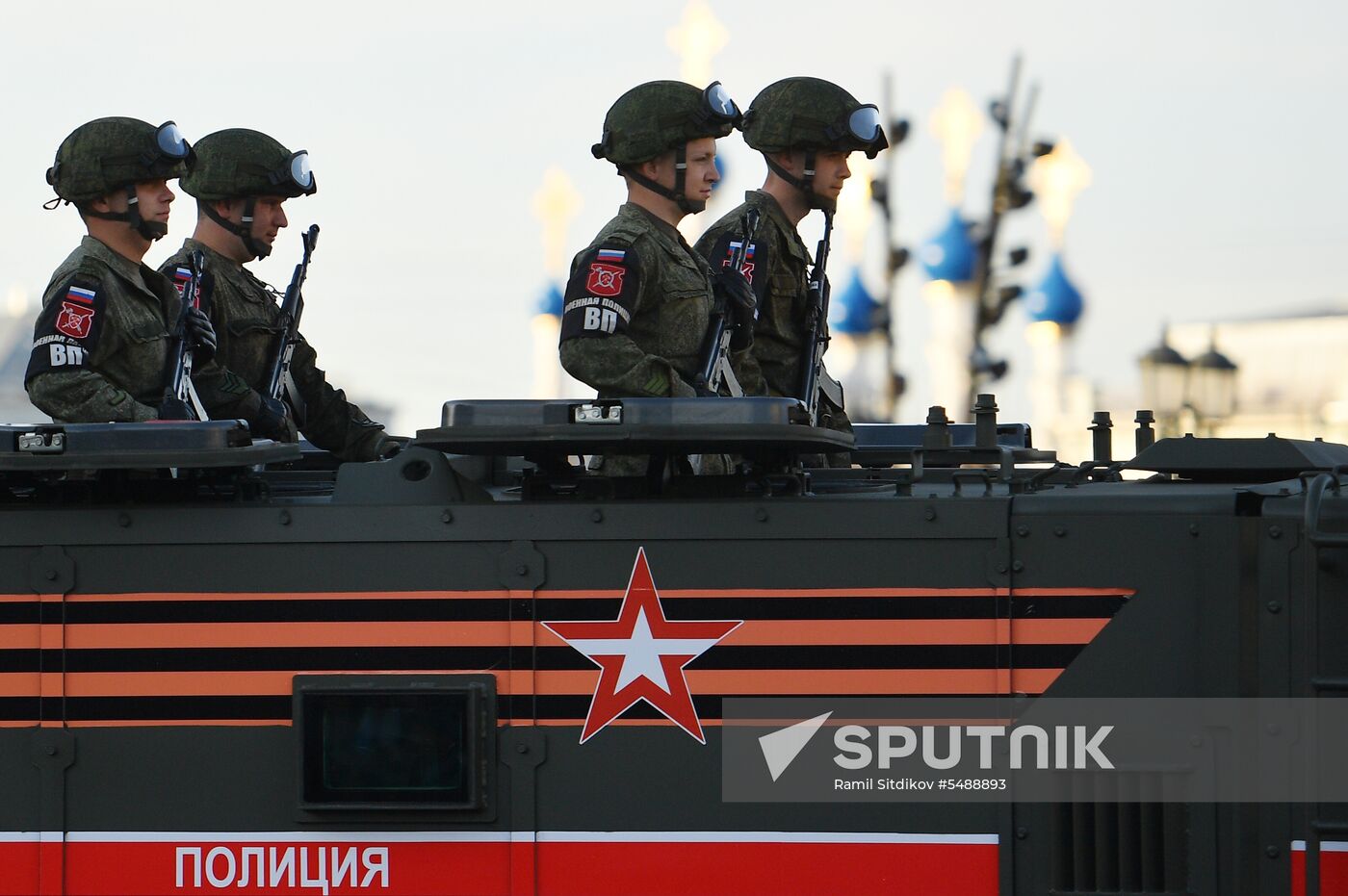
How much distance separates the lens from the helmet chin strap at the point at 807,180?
723 cm

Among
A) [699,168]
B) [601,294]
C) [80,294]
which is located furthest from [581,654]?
[80,294]

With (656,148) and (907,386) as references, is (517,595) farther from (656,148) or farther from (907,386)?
(907,386)

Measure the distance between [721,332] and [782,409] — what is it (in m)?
1.37

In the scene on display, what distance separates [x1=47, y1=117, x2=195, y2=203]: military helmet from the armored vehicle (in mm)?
1399

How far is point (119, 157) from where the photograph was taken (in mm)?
6273

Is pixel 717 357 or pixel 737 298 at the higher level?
pixel 737 298

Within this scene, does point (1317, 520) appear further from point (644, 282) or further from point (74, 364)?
point (74, 364)

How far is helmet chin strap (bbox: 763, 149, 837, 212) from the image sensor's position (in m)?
7.23

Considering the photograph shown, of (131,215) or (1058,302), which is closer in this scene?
(131,215)

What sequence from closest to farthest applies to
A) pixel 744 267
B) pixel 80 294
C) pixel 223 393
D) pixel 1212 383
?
pixel 80 294
pixel 223 393
pixel 744 267
pixel 1212 383

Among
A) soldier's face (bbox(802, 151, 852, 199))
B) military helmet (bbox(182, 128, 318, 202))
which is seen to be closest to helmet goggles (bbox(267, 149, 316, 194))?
military helmet (bbox(182, 128, 318, 202))

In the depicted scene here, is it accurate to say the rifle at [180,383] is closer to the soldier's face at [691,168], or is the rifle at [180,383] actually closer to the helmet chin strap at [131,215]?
the helmet chin strap at [131,215]

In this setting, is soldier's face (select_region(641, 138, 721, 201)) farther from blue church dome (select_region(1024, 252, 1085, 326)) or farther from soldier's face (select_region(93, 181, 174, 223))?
blue church dome (select_region(1024, 252, 1085, 326))

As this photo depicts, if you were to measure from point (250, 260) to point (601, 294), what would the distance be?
193cm
